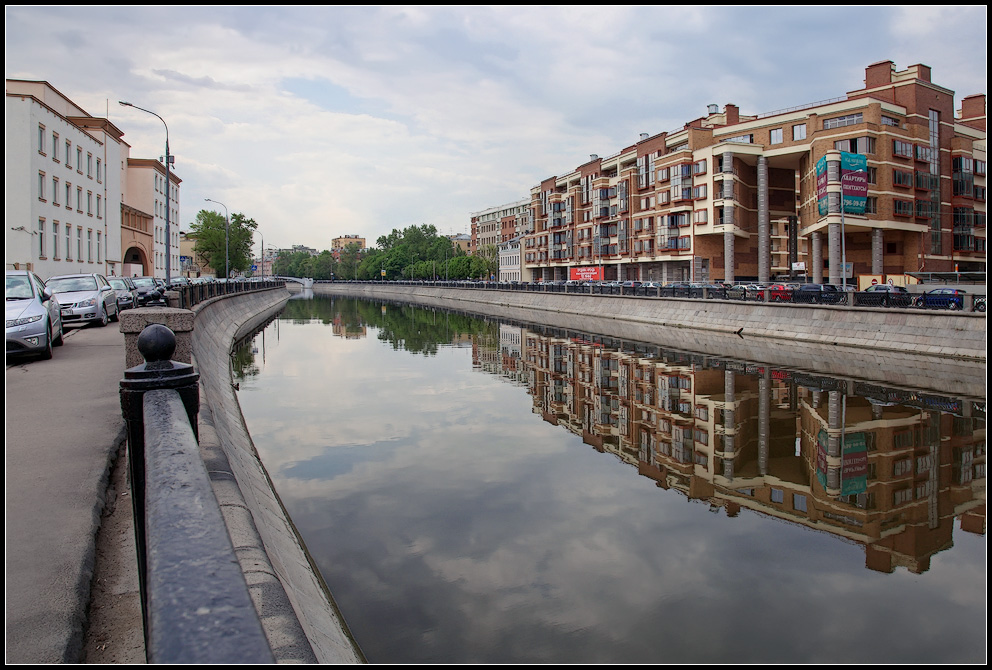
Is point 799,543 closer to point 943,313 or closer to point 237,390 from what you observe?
point 237,390

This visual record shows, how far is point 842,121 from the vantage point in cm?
5200

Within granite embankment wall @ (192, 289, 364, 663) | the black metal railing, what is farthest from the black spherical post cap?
the black metal railing

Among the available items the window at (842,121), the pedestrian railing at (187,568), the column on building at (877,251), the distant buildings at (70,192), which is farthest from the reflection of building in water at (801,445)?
the window at (842,121)

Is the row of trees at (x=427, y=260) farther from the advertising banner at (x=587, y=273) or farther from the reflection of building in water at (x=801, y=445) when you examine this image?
the reflection of building in water at (x=801, y=445)

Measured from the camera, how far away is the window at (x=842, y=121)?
51250 millimetres

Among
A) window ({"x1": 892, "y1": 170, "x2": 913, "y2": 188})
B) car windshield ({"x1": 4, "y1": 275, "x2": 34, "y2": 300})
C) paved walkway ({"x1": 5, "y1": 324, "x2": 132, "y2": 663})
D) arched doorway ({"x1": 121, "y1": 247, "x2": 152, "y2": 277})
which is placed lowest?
paved walkway ({"x1": 5, "y1": 324, "x2": 132, "y2": 663})

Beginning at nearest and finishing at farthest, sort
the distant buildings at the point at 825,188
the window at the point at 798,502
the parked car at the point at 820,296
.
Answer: the window at the point at 798,502 → the parked car at the point at 820,296 → the distant buildings at the point at 825,188

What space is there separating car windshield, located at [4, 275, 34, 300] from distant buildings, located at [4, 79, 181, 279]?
481 inches

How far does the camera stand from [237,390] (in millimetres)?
22172

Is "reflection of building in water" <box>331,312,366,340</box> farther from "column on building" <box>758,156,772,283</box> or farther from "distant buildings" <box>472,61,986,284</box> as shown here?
"column on building" <box>758,156,772,283</box>

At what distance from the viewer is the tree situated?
88.8 m

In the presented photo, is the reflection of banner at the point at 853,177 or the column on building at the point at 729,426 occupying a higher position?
the reflection of banner at the point at 853,177

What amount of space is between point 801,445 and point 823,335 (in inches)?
704

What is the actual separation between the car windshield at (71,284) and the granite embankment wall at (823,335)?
2458 cm
